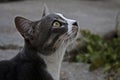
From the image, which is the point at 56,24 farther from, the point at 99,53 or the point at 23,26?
the point at 99,53

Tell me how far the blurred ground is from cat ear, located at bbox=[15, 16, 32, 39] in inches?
53.3

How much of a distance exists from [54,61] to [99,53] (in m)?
1.74

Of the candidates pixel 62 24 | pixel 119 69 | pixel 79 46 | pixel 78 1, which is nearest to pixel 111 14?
pixel 78 1

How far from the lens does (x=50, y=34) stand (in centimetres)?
294

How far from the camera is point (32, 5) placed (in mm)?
7414

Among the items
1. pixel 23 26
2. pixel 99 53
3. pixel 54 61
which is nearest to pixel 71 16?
pixel 99 53

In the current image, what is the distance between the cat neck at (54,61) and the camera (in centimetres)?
297

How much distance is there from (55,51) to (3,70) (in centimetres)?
37

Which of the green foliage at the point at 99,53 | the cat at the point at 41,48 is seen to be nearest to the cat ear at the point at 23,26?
the cat at the point at 41,48

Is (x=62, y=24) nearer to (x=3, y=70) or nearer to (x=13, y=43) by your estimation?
(x=3, y=70)

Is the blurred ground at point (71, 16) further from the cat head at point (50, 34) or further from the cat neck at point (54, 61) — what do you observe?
the cat head at point (50, 34)

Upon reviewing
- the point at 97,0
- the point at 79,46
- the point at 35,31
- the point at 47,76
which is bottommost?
the point at 97,0

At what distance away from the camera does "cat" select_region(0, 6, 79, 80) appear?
2.92 m

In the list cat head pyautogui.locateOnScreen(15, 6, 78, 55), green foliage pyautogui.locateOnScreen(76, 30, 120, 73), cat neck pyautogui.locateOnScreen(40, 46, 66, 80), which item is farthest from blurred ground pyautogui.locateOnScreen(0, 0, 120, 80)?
cat head pyautogui.locateOnScreen(15, 6, 78, 55)
